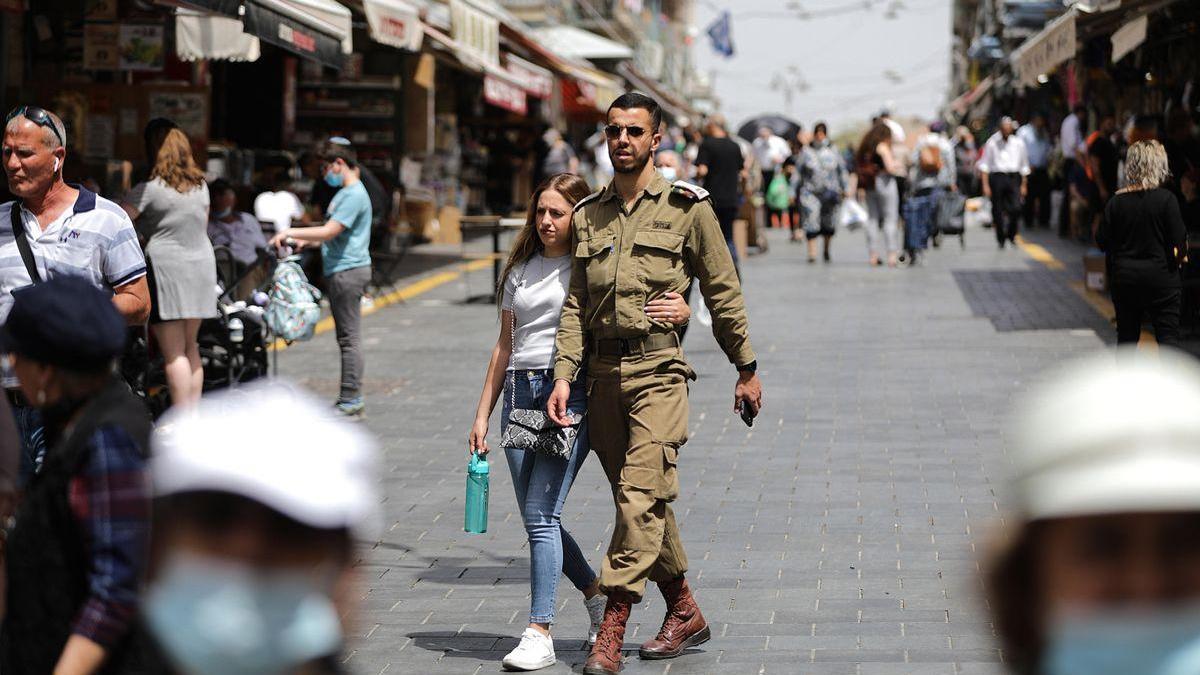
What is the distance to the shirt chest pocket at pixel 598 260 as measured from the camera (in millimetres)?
5840

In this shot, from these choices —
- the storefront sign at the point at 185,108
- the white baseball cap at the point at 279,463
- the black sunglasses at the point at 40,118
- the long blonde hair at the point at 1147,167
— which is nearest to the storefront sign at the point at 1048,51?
the long blonde hair at the point at 1147,167

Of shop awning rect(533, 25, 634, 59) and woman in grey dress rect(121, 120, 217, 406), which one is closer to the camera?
woman in grey dress rect(121, 120, 217, 406)

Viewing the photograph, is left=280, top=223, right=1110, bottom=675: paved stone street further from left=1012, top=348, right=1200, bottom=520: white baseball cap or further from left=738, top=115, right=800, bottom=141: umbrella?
left=738, top=115, right=800, bottom=141: umbrella

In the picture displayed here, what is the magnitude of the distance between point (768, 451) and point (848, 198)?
15.5 metres

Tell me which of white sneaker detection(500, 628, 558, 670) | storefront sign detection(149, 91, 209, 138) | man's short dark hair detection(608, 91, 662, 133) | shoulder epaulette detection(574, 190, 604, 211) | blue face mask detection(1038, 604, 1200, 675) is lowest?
white sneaker detection(500, 628, 558, 670)

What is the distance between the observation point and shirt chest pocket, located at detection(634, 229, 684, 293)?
A: 19.2 ft

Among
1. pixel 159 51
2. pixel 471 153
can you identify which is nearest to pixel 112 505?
pixel 159 51

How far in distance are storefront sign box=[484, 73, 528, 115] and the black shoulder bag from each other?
1690 centimetres

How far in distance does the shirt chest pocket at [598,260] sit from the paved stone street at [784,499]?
4.00ft

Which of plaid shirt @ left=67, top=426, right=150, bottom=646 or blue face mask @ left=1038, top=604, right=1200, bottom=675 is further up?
blue face mask @ left=1038, top=604, right=1200, bottom=675

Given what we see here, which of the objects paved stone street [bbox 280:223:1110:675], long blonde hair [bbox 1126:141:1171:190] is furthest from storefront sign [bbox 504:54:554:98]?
long blonde hair [bbox 1126:141:1171:190]

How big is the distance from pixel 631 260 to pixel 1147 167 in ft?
18.0

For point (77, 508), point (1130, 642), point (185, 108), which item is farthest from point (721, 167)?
point (1130, 642)

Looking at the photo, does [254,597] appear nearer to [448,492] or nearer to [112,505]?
[112,505]
